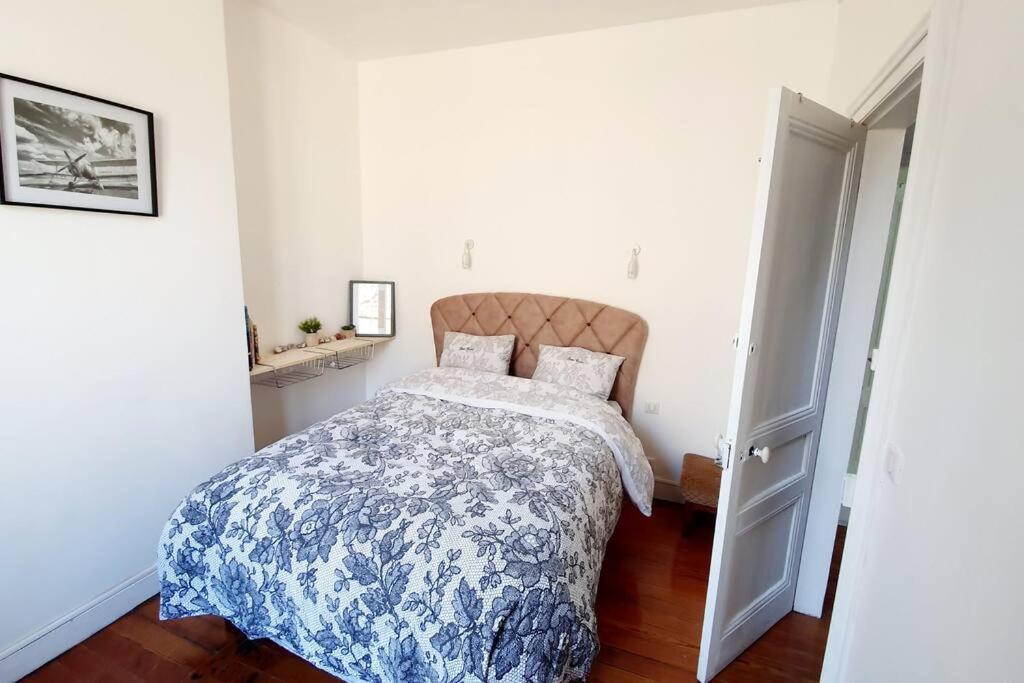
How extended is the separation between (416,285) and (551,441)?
195cm

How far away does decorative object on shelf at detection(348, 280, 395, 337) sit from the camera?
3719 millimetres

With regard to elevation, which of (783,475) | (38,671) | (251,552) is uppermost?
(783,475)

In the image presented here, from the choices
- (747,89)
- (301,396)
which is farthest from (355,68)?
(747,89)

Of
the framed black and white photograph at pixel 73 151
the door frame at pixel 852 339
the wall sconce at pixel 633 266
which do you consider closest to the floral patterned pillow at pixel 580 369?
the wall sconce at pixel 633 266

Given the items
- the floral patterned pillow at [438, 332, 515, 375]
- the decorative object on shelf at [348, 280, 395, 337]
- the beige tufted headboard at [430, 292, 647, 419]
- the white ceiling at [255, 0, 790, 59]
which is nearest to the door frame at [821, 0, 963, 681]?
the white ceiling at [255, 0, 790, 59]

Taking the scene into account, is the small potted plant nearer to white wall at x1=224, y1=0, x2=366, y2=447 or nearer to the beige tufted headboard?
white wall at x1=224, y1=0, x2=366, y2=447

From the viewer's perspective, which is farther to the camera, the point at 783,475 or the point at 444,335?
the point at 444,335

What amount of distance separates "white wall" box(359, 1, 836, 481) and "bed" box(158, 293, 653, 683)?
1081 mm

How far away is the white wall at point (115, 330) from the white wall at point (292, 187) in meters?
0.54

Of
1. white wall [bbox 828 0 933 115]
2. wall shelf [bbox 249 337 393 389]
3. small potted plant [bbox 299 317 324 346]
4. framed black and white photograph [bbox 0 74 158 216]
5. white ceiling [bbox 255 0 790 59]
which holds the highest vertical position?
white ceiling [bbox 255 0 790 59]

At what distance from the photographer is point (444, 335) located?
3596 mm

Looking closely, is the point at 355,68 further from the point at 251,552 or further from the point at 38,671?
the point at 38,671

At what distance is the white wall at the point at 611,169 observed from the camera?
278 cm

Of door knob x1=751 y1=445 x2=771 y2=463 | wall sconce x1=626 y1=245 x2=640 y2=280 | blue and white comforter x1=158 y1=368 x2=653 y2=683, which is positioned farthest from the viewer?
wall sconce x1=626 y1=245 x2=640 y2=280
